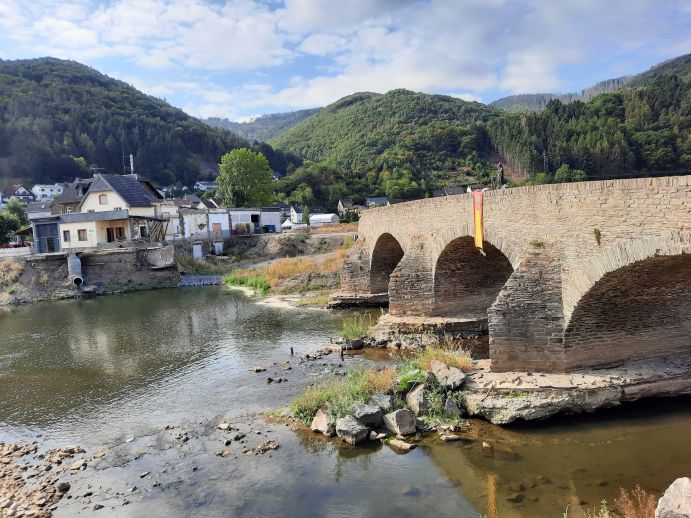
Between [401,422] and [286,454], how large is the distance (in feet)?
7.35

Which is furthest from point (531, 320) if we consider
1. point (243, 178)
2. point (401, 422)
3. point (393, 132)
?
point (393, 132)

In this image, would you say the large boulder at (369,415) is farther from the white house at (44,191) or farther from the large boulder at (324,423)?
the white house at (44,191)

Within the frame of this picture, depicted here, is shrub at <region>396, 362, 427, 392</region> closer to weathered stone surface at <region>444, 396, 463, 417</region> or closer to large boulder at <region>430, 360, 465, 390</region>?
large boulder at <region>430, 360, 465, 390</region>

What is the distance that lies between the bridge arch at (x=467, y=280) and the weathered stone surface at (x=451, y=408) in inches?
267

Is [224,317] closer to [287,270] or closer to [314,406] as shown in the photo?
[287,270]

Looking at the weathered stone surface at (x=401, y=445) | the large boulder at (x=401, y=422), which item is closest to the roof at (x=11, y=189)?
the large boulder at (x=401, y=422)

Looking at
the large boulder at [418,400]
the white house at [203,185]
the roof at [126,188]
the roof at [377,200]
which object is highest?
the white house at [203,185]

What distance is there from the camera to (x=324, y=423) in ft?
30.6

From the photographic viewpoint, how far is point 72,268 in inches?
1271

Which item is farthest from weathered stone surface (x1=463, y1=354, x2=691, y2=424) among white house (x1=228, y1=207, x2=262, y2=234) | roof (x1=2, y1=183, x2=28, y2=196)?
roof (x1=2, y1=183, x2=28, y2=196)

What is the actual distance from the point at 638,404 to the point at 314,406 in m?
6.57

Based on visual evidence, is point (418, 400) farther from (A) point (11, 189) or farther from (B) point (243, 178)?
(A) point (11, 189)

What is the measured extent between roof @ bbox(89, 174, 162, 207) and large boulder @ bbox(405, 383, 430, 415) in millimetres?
33977

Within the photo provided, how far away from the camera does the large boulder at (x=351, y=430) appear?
8.75 m
